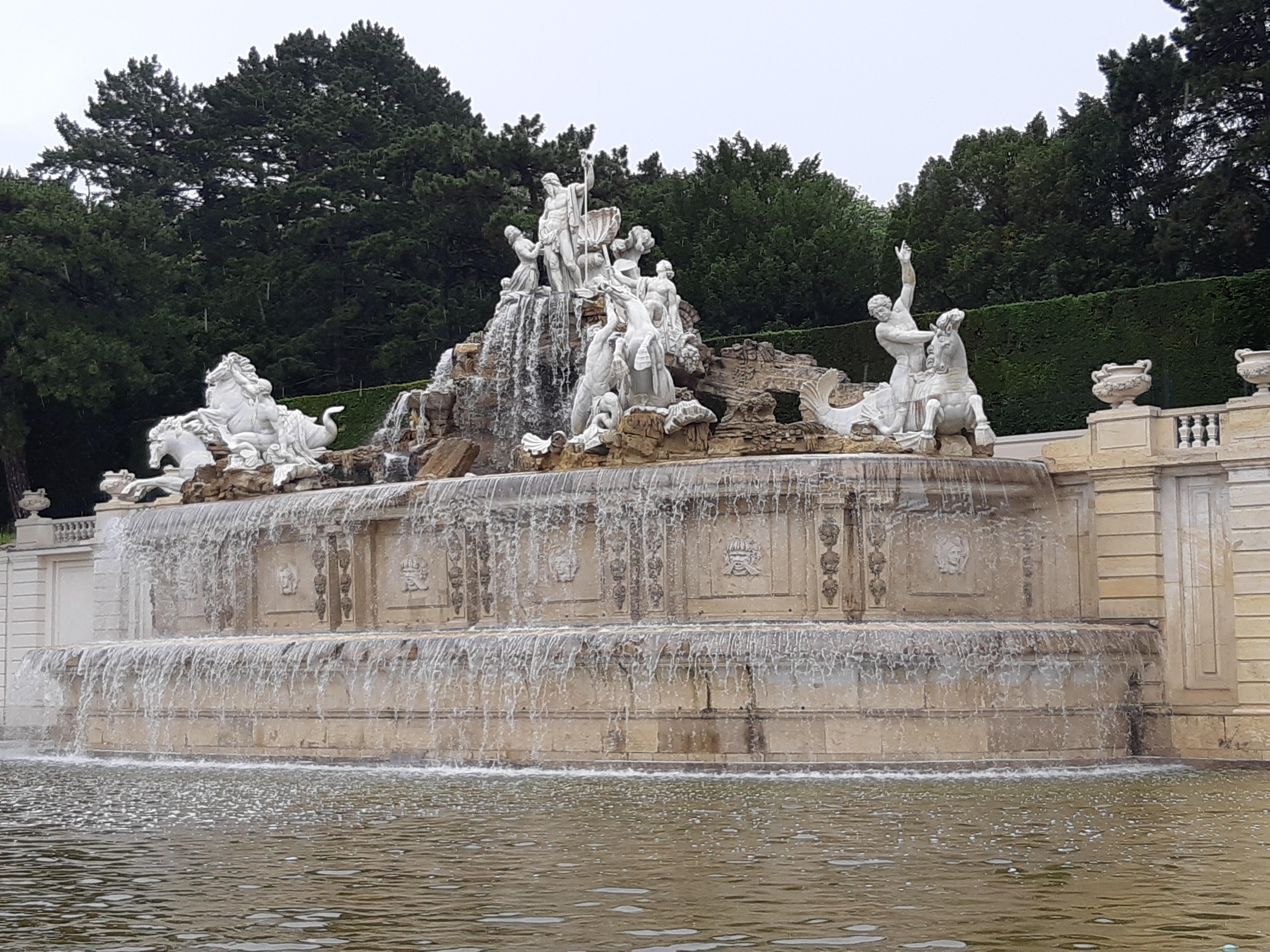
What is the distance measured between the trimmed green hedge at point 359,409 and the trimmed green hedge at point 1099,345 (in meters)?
10.3

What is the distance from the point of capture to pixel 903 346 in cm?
2516

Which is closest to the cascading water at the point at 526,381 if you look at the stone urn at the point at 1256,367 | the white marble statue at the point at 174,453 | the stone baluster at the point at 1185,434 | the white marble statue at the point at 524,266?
the white marble statue at the point at 524,266

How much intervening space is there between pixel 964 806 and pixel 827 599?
286 inches

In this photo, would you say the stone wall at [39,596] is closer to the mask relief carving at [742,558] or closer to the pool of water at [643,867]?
the mask relief carving at [742,558]

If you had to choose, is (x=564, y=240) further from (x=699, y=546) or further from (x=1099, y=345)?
(x=699, y=546)

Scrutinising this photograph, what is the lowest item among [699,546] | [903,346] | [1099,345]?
[699,546]

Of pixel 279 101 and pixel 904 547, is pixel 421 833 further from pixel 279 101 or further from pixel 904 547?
pixel 279 101

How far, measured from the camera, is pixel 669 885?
34.5 ft

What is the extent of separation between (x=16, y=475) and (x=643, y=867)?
1390 inches

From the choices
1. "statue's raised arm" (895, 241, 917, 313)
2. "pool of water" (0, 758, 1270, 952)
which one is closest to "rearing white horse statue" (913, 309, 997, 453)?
"statue's raised arm" (895, 241, 917, 313)

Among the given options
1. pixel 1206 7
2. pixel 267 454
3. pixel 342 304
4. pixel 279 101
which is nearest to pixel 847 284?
pixel 1206 7

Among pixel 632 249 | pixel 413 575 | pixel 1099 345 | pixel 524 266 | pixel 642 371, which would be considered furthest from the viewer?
pixel 524 266

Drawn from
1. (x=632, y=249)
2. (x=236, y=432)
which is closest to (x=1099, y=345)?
(x=632, y=249)

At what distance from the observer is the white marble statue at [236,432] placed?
30.4 meters
